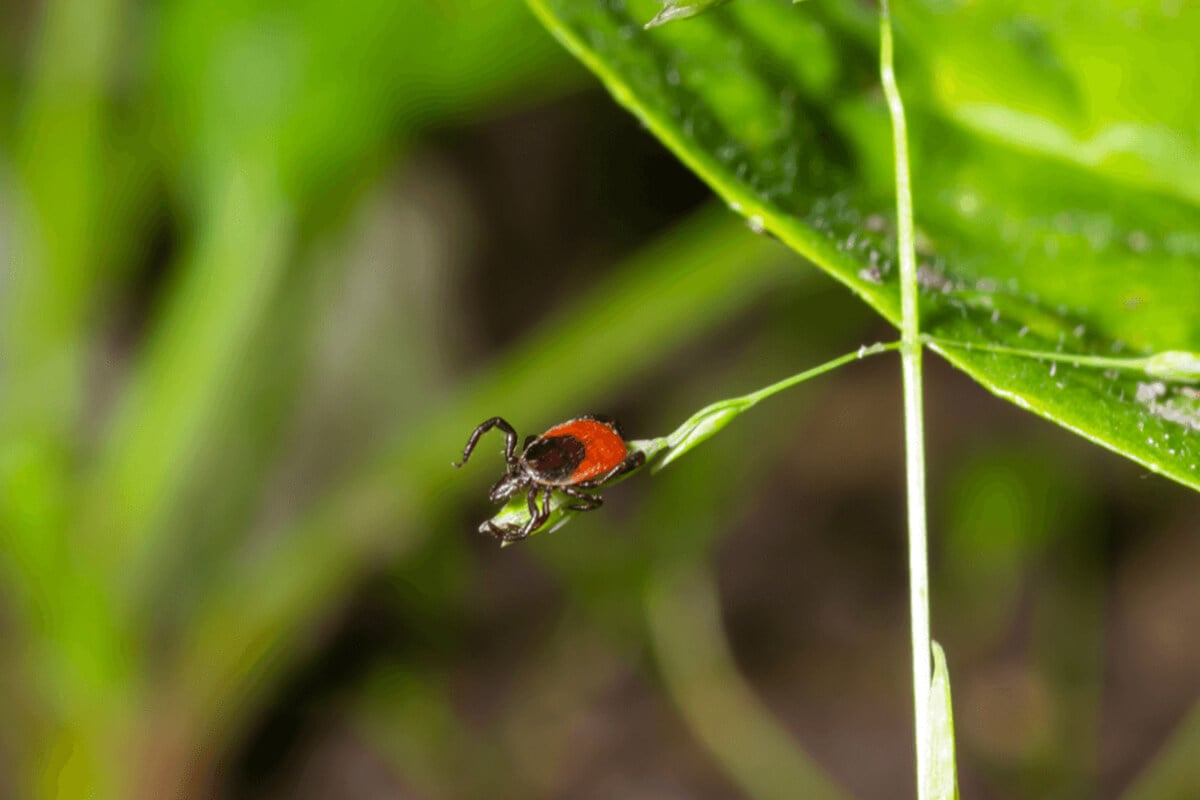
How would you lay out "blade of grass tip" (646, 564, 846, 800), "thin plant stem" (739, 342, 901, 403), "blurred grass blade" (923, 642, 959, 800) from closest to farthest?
"blurred grass blade" (923, 642, 959, 800), "thin plant stem" (739, 342, 901, 403), "blade of grass tip" (646, 564, 846, 800)

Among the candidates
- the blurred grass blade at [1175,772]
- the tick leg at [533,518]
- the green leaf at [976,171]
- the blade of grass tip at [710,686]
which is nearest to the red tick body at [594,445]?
the tick leg at [533,518]

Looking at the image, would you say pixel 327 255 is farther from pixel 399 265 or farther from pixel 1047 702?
pixel 1047 702

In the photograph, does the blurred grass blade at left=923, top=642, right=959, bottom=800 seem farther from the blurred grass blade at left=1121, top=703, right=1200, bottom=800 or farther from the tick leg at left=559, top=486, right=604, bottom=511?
the blurred grass blade at left=1121, top=703, right=1200, bottom=800

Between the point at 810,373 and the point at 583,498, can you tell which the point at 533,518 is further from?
the point at 810,373

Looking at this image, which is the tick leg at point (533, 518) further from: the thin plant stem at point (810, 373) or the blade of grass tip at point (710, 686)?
the blade of grass tip at point (710, 686)

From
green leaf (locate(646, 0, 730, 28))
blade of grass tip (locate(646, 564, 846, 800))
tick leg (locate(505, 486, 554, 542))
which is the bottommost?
blade of grass tip (locate(646, 564, 846, 800))

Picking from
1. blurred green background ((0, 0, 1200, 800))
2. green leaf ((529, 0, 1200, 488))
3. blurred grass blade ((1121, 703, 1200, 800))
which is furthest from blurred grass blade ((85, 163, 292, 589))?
blurred grass blade ((1121, 703, 1200, 800))
